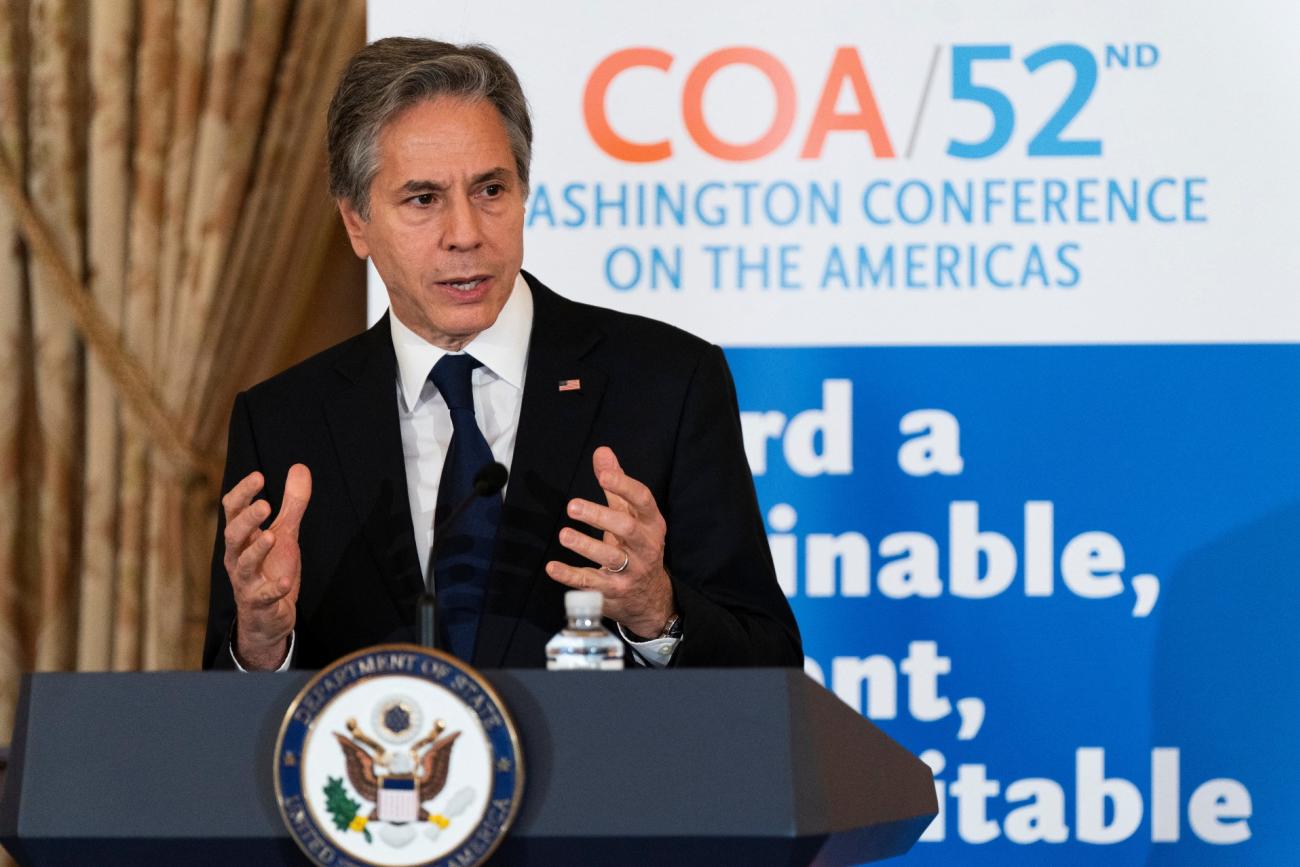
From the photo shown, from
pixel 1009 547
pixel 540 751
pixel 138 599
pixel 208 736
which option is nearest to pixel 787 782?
pixel 540 751

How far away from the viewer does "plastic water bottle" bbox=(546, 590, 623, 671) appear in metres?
1.65

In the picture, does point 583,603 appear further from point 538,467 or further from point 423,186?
point 423,186

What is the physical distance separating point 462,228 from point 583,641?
31.0 inches

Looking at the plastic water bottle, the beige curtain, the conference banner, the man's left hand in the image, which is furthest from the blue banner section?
the plastic water bottle

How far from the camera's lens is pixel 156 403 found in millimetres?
3797

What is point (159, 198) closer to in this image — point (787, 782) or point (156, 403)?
point (156, 403)

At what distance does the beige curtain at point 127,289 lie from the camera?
379cm

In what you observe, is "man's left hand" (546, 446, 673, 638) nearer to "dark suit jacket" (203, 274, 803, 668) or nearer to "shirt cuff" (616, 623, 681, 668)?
"shirt cuff" (616, 623, 681, 668)

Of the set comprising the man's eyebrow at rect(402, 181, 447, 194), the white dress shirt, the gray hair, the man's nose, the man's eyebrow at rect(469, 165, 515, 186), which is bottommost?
the white dress shirt

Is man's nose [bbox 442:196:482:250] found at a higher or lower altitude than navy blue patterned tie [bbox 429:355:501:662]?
higher

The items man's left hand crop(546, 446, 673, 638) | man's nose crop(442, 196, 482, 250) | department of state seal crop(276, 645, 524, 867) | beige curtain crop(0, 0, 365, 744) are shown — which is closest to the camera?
department of state seal crop(276, 645, 524, 867)

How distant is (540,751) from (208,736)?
299 millimetres

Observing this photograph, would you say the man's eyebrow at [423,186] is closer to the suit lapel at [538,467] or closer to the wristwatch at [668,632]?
the suit lapel at [538,467]

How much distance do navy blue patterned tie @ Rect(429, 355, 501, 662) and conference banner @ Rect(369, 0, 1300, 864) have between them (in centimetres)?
117
